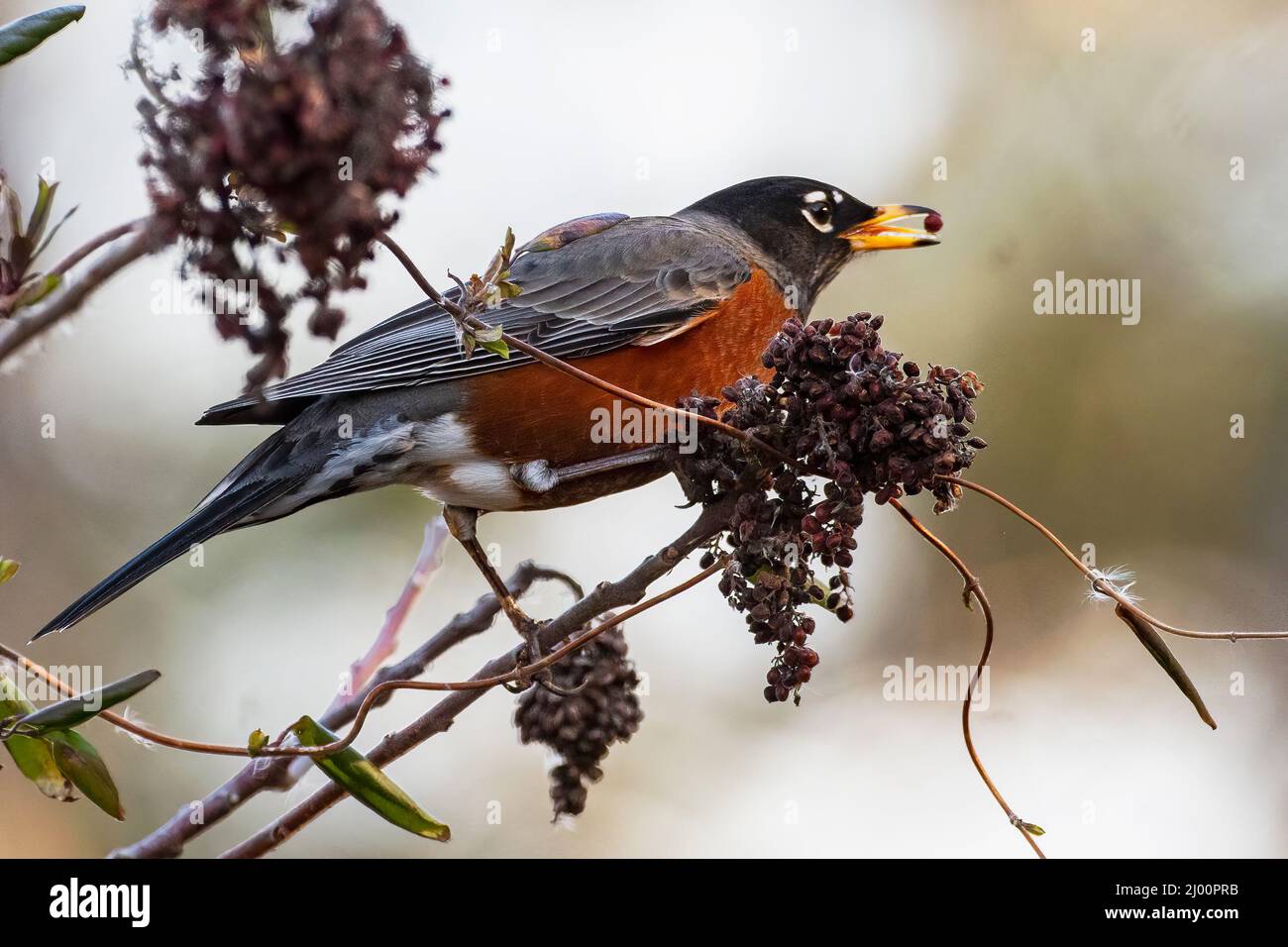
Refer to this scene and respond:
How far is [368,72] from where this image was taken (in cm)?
127

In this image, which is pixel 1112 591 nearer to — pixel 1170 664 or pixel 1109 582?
pixel 1109 582

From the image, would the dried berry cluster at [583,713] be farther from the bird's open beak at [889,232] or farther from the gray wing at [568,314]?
the bird's open beak at [889,232]

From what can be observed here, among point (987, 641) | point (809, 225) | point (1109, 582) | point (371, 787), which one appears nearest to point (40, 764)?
point (371, 787)

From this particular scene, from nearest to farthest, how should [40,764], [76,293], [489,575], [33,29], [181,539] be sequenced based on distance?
[76,293] < [33,29] < [40,764] < [181,539] < [489,575]

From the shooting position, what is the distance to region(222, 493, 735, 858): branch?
214cm

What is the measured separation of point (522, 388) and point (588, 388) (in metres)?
0.19

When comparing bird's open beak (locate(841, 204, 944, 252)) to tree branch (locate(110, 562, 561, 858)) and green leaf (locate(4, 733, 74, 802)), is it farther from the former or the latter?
green leaf (locate(4, 733, 74, 802))

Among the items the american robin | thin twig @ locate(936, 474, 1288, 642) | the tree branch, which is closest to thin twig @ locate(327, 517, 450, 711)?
the tree branch

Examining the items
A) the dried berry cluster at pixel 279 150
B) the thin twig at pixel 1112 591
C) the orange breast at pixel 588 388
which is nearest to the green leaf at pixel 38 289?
the dried berry cluster at pixel 279 150

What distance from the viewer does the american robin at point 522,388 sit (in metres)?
3.05

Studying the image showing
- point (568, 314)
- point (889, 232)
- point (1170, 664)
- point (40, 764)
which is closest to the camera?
point (40, 764)

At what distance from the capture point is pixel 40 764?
1.71 metres

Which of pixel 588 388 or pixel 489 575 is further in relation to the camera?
pixel 489 575

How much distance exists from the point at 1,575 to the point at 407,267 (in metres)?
0.71
